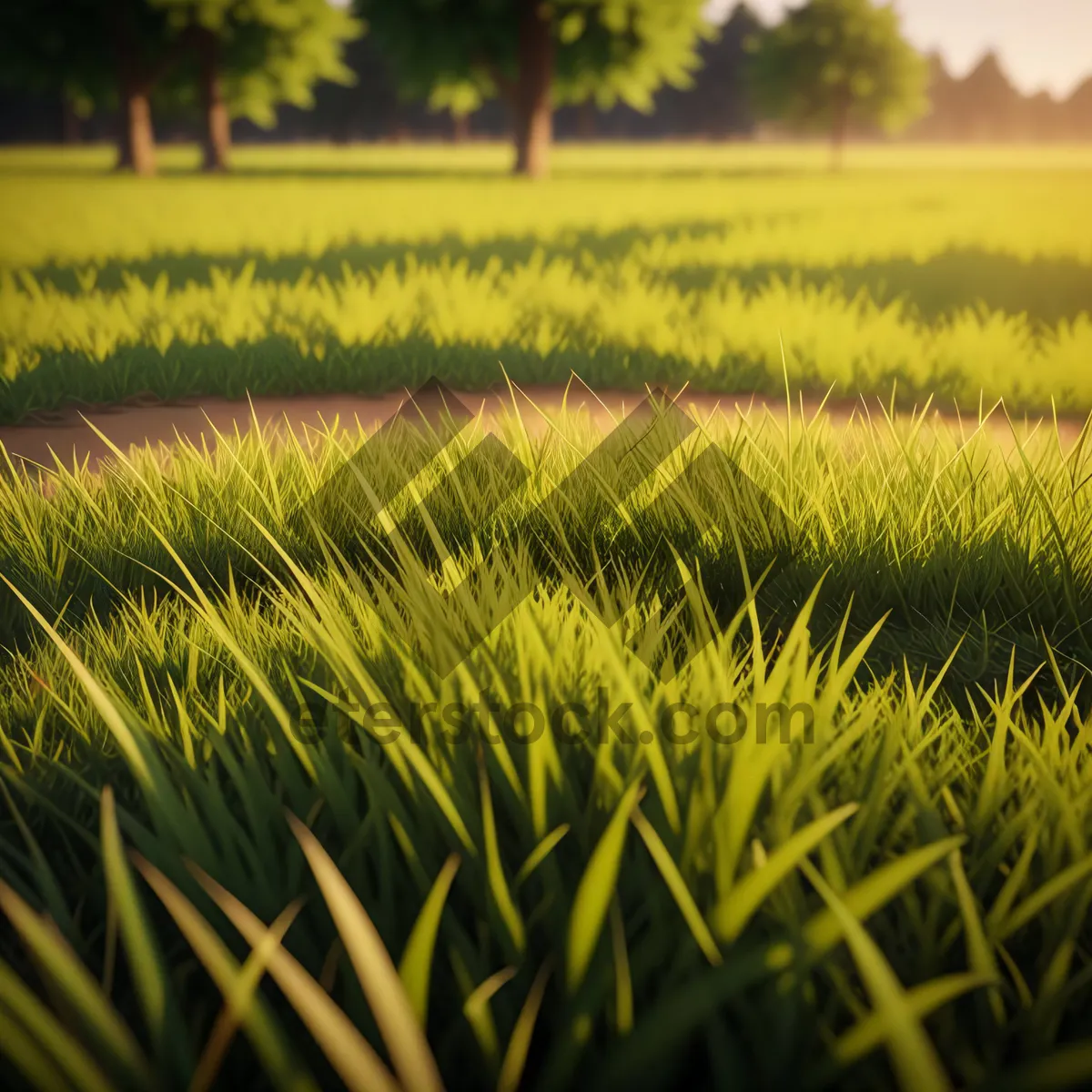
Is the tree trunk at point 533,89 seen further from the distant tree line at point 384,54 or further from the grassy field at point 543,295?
the grassy field at point 543,295

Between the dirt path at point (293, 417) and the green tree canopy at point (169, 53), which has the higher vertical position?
the green tree canopy at point (169, 53)

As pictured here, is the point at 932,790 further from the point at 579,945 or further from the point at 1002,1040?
the point at 579,945

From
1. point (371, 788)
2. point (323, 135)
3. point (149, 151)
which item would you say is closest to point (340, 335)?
point (371, 788)

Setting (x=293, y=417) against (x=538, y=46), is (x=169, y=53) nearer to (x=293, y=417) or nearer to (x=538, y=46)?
(x=538, y=46)

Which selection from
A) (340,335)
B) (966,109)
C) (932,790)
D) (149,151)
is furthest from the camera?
(966,109)

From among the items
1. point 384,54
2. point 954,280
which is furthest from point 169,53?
point 954,280

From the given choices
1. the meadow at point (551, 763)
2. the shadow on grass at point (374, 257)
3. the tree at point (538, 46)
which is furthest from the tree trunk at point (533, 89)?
the meadow at point (551, 763)

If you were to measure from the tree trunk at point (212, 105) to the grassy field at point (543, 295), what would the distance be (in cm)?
808

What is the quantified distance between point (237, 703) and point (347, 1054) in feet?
2.43

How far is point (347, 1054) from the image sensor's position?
0.61m

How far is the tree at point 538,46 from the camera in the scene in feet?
56.9

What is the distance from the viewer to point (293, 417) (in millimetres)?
3412

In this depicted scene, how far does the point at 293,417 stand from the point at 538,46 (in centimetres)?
1674

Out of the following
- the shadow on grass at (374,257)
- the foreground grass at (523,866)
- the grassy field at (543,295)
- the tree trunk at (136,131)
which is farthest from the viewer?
the tree trunk at (136,131)
